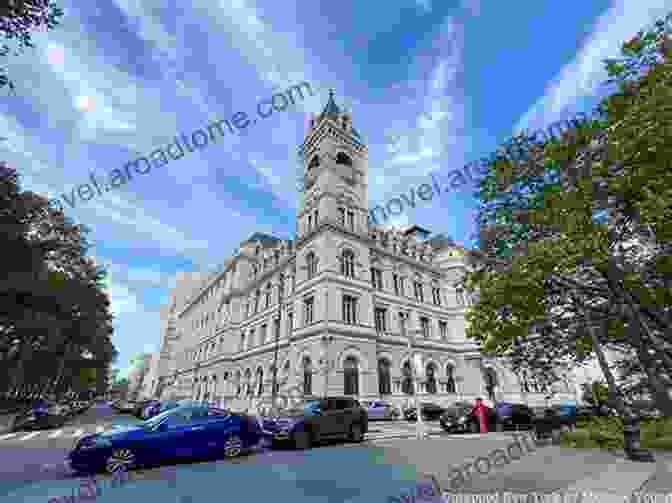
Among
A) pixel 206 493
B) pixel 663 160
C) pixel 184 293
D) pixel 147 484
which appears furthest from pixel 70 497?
pixel 184 293

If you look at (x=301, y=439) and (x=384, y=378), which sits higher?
(x=384, y=378)

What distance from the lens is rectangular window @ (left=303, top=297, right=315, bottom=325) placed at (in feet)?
90.7

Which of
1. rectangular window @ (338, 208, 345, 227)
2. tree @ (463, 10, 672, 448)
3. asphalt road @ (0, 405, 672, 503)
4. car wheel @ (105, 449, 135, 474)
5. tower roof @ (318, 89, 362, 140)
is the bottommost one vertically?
asphalt road @ (0, 405, 672, 503)

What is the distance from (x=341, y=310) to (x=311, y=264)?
5660 mm

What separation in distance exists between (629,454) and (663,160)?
26.7ft

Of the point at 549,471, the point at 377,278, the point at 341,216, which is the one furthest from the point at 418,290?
the point at 549,471

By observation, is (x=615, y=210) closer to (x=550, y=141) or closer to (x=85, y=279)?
(x=550, y=141)

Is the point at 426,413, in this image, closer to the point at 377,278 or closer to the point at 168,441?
the point at 377,278

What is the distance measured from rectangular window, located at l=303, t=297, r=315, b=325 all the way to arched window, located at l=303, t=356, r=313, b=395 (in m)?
3.26

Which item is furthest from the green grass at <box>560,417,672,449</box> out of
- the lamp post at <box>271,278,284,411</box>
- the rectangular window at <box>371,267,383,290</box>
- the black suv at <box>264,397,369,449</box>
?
the rectangular window at <box>371,267,383,290</box>

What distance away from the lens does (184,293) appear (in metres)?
78.4

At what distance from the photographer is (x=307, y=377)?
25.3 meters

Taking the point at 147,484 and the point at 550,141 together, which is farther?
the point at 550,141

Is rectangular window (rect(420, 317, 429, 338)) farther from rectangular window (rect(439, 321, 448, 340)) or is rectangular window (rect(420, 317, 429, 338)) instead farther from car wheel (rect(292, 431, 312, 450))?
car wheel (rect(292, 431, 312, 450))
